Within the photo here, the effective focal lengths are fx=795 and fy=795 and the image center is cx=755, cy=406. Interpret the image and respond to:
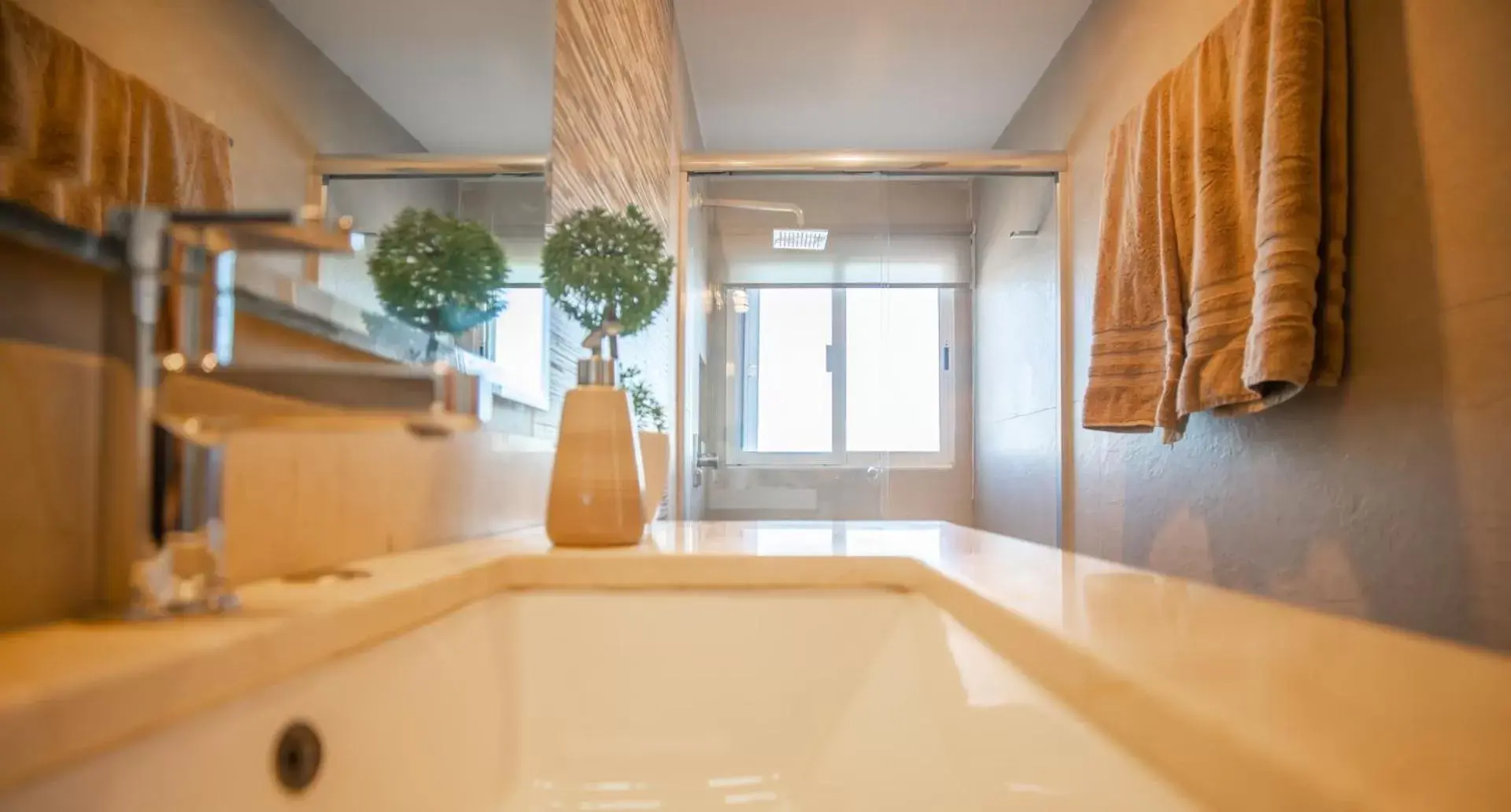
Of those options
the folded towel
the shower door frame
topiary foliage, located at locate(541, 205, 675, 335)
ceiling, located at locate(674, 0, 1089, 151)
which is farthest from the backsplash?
ceiling, located at locate(674, 0, 1089, 151)

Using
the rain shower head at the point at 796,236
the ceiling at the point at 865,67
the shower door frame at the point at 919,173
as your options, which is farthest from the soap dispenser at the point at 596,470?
the rain shower head at the point at 796,236

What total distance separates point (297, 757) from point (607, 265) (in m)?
0.57

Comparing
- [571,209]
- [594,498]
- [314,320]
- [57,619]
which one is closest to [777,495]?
[571,209]

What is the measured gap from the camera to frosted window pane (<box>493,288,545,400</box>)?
89 centimetres

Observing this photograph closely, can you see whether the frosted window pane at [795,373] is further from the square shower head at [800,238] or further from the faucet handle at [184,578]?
the faucet handle at [184,578]

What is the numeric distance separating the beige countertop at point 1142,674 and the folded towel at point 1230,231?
780 mm

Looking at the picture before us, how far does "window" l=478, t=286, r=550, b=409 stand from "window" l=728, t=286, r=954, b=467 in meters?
1.78

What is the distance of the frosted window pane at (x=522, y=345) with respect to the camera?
89 cm

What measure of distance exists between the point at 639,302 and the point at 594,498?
0.23m

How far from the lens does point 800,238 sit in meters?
2.87

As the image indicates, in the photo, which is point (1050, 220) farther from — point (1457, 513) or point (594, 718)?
point (594, 718)

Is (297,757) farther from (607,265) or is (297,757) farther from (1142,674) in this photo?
(607,265)

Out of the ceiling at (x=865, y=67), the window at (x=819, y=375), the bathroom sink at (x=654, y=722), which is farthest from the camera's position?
the window at (x=819, y=375)

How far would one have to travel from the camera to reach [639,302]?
86 centimetres
